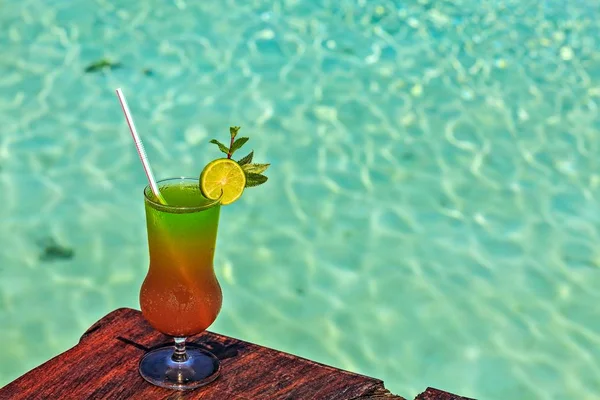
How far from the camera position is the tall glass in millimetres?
1600

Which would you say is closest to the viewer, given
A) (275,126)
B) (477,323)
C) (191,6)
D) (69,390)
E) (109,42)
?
(69,390)

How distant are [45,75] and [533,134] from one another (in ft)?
7.59

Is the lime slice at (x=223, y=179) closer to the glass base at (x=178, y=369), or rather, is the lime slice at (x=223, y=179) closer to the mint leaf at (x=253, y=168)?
the mint leaf at (x=253, y=168)

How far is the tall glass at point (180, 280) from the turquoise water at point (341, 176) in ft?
4.33

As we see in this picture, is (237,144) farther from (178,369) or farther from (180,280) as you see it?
(178,369)

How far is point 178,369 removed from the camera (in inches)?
65.0

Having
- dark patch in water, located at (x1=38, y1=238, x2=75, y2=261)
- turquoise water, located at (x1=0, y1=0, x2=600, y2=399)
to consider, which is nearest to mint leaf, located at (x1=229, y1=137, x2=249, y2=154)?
turquoise water, located at (x1=0, y1=0, x2=600, y2=399)

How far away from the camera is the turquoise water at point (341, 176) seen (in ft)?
9.98

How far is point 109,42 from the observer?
187 inches

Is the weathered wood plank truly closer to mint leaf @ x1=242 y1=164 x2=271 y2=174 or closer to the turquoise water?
mint leaf @ x1=242 y1=164 x2=271 y2=174

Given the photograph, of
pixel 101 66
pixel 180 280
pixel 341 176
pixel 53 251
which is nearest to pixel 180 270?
pixel 180 280

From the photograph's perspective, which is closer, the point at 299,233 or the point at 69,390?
the point at 69,390

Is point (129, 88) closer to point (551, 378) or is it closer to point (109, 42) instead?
point (109, 42)

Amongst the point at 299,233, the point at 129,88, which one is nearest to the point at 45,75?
the point at 129,88
